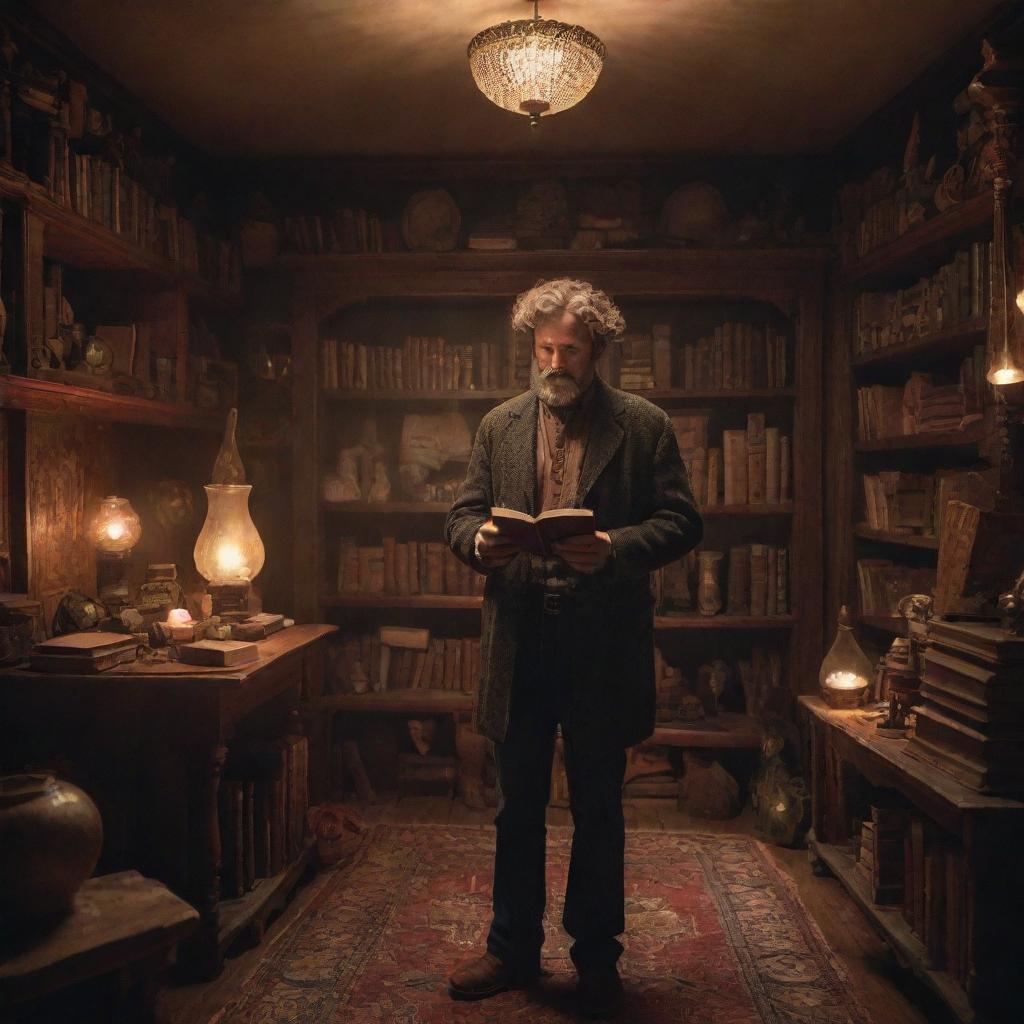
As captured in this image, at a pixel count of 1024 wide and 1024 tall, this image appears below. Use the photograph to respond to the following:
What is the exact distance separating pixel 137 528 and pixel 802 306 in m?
2.82

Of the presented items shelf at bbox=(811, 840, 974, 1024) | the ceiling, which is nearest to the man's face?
the ceiling

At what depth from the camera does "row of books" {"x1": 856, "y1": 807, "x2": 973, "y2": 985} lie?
236 centimetres

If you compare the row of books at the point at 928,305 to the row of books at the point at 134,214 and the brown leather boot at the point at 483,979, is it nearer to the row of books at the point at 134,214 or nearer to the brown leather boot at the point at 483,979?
the brown leather boot at the point at 483,979

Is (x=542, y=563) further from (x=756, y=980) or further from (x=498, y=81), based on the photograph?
(x=498, y=81)

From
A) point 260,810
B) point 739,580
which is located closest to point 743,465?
point 739,580

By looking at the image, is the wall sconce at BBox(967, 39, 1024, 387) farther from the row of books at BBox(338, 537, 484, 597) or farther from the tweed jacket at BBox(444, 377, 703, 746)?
the row of books at BBox(338, 537, 484, 597)

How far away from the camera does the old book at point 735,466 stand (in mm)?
4188

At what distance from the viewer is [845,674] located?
10.4 feet

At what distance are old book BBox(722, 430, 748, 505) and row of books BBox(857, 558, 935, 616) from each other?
0.58m

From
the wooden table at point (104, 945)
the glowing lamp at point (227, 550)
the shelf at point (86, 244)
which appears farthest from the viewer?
the glowing lamp at point (227, 550)

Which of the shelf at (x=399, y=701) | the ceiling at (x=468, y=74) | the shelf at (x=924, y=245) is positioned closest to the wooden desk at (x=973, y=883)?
the shelf at (x=924, y=245)

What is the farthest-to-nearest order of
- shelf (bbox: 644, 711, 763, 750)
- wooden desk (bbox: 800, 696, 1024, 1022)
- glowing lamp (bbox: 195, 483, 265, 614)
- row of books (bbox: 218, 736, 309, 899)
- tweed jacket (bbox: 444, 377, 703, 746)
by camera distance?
shelf (bbox: 644, 711, 763, 750), glowing lamp (bbox: 195, 483, 265, 614), row of books (bbox: 218, 736, 309, 899), tweed jacket (bbox: 444, 377, 703, 746), wooden desk (bbox: 800, 696, 1024, 1022)

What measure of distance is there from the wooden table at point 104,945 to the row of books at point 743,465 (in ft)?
9.27

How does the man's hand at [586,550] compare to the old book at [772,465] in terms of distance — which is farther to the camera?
the old book at [772,465]
